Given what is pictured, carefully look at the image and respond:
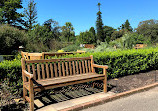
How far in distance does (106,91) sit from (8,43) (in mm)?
15446

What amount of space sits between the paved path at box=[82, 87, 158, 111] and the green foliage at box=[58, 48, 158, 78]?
5.01 feet

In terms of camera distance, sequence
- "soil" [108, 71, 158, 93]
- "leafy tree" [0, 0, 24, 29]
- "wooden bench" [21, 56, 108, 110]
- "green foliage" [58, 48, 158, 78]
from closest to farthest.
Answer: "wooden bench" [21, 56, 108, 110], "soil" [108, 71, 158, 93], "green foliage" [58, 48, 158, 78], "leafy tree" [0, 0, 24, 29]

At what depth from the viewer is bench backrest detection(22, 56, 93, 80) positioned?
3602 mm

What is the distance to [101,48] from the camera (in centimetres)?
951

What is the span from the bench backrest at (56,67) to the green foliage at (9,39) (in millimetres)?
Result: 14585

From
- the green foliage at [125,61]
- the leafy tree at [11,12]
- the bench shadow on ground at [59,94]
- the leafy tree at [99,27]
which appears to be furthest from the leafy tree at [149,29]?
the bench shadow on ground at [59,94]

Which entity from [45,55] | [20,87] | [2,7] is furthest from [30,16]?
[20,87]

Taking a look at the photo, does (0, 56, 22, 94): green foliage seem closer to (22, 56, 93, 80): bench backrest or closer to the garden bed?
(22, 56, 93, 80): bench backrest

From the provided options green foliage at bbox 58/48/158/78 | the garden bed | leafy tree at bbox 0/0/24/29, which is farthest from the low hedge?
leafy tree at bbox 0/0/24/29

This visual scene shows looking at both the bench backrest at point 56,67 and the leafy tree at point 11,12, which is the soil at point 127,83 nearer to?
the bench backrest at point 56,67

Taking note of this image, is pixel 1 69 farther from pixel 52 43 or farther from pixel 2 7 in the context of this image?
pixel 2 7

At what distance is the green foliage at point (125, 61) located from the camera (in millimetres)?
5338

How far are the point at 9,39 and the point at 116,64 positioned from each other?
48.4 feet

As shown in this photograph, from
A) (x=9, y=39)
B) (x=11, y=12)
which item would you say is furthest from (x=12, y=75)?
(x=11, y=12)
